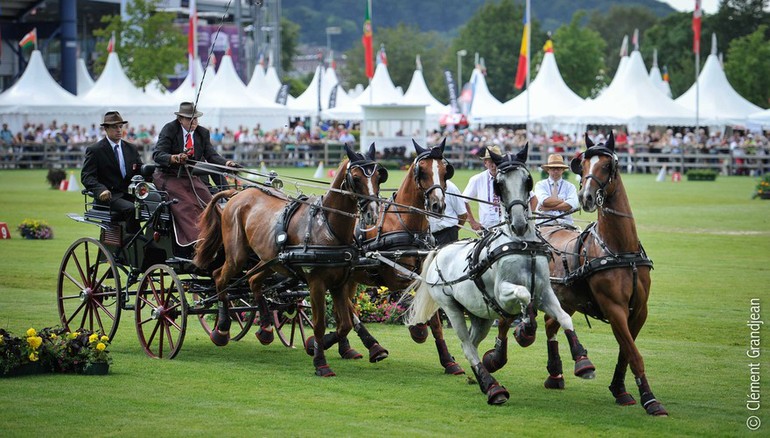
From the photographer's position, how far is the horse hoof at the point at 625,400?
10.0 metres

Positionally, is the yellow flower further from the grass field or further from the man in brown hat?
the man in brown hat

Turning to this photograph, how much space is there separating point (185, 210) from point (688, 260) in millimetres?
12508

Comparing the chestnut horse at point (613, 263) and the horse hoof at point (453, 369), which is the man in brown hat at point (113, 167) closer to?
the horse hoof at point (453, 369)

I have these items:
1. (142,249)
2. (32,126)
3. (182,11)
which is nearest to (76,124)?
(32,126)

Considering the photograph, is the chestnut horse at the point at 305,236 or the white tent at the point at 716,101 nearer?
the chestnut horse at the point at 305,236

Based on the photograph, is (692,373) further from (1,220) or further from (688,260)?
(1,220)

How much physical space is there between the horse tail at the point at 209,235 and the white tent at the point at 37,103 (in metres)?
46.5

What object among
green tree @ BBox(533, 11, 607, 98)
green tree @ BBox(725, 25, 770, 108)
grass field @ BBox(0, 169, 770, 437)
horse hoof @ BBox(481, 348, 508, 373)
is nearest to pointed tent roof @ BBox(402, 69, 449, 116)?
green tree @ BBox(725, 25, 770, 108)

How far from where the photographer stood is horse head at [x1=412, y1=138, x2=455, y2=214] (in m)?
11.3

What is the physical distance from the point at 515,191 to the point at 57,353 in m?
4.81

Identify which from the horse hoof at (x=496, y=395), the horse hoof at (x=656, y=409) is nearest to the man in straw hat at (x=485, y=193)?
the horse hoof at (x=496, y=395)

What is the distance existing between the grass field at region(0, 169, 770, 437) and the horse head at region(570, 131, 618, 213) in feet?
5.99

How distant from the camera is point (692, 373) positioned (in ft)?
38.0

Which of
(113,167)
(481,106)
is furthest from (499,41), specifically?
(113,167)
